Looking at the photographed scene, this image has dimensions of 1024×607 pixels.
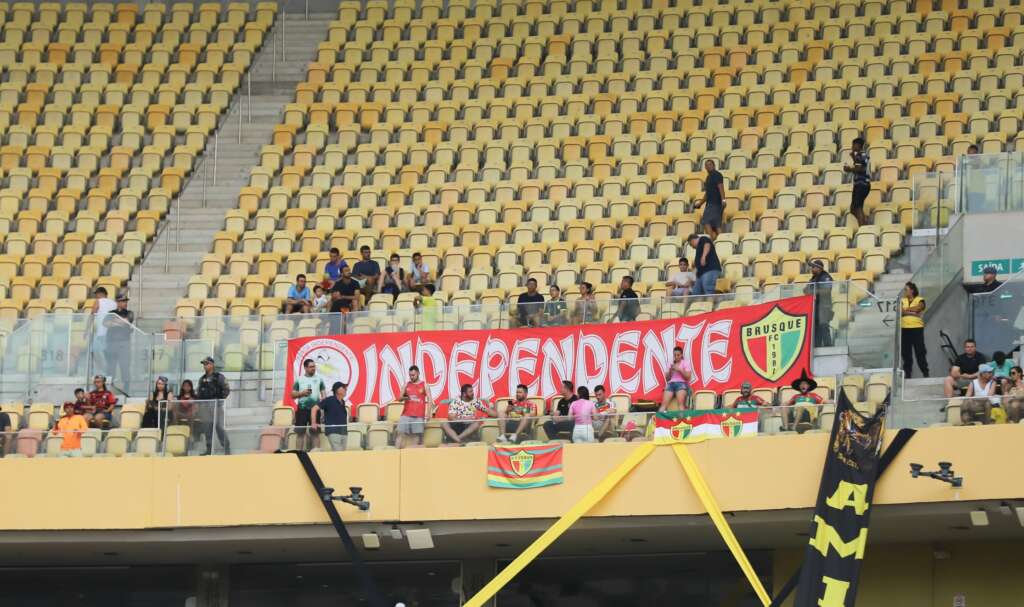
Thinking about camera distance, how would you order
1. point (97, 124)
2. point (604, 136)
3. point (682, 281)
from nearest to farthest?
1. point (682, 281)
2. point (604, 136)
3. point (97, 124)

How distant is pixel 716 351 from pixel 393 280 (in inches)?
195

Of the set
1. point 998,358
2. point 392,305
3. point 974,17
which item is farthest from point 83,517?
point 974,17

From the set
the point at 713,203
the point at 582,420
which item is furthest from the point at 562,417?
the point at 713,203

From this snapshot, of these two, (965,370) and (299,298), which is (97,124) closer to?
(299,298)

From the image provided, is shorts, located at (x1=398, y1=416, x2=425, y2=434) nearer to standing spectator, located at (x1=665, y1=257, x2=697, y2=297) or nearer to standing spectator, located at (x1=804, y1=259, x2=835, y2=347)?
standing spectator, located at (x1=804, y1=259, x2=835, y2=347)

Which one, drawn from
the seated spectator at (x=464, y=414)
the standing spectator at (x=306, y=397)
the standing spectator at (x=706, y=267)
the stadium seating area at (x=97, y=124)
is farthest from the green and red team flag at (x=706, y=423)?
the stadium seating area at (x=97, y=124)

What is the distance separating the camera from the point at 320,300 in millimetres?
23172

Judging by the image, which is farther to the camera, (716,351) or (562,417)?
(716,351)

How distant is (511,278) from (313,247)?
3.06 metres

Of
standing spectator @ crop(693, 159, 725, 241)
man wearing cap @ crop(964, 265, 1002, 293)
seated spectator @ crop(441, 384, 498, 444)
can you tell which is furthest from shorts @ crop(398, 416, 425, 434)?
standing spectator @ crop(693, 159, 725, 241)

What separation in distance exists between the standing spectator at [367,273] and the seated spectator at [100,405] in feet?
12.1

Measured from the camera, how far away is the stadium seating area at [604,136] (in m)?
24.3

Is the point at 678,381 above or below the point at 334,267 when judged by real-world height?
below

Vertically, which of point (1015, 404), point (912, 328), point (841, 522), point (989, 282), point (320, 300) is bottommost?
point (841, 522)
